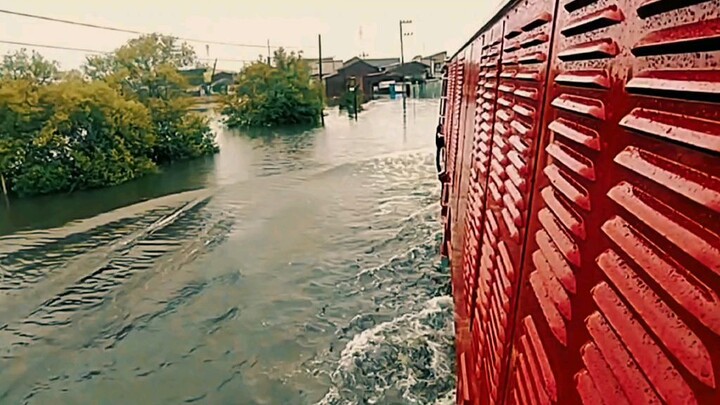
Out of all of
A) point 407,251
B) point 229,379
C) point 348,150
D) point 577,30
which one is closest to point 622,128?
point 577,30

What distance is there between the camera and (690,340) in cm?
59

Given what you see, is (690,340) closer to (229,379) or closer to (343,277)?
(229,379)

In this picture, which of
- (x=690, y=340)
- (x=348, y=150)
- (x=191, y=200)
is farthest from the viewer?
(x=348, y=150)

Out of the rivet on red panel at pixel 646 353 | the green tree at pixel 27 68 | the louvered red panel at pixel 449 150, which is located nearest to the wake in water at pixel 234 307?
the louvered red panel at pixel 449 150

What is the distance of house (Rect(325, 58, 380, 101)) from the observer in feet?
132

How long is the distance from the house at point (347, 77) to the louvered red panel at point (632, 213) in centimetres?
3811

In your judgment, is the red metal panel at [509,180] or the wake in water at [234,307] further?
the wake in water at [234,307]

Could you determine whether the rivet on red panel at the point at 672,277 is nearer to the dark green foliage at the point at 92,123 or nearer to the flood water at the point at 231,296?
the flood water at the point at 231,296

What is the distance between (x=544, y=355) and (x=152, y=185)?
45.9 feet

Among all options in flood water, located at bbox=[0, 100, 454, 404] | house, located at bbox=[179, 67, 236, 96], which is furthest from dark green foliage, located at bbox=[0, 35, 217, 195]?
house, located at bbox=[179, 67, 236, 96]

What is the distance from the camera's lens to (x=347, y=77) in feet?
134

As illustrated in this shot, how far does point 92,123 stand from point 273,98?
39.4 feet

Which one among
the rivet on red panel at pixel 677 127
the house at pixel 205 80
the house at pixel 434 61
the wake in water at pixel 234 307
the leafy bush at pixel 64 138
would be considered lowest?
the wake in water at pixel 234 307

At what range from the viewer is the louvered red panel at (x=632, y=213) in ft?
1.93
